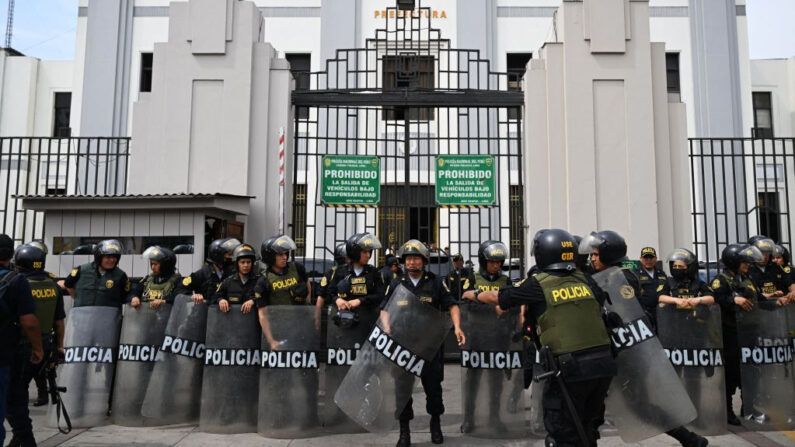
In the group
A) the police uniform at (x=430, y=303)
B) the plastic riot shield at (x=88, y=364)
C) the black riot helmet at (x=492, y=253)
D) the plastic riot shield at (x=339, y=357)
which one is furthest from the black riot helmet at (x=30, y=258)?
the black riot helmet at (x=492, y=253)

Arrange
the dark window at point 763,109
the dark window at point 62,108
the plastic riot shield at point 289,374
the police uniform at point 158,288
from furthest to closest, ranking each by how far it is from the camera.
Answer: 1. the dark window at point 62,108
2. the dark window at point 763,109
3. the police uniform at point 158,288
4. the plastic riot shield at point 289,374

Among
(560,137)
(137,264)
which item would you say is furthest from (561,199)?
(137,264)

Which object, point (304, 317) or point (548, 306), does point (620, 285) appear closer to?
point (548, 306)

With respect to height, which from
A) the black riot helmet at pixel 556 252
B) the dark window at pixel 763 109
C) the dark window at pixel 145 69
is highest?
the dark window at pixel 145 69

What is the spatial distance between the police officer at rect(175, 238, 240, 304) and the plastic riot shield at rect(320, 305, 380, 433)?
167cm

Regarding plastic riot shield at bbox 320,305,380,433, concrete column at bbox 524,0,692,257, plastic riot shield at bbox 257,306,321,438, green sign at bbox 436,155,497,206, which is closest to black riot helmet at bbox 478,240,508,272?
plastic riot shield at bbox 320,305,380,433

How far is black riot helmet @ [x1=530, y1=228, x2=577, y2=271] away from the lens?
4.35 m

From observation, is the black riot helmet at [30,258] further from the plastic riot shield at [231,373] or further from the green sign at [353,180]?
the green sign at [353,180]

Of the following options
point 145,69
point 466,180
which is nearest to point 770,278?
point 466,180

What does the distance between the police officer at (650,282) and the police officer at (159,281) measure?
5288 mm

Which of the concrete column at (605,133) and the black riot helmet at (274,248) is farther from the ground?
the concrete column at (605,133)

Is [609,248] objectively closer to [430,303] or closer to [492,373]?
[430,303]

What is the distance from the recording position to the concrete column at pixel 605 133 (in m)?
9.77

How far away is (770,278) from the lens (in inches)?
287
